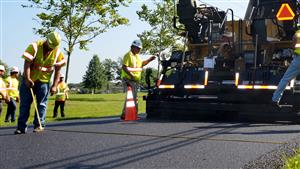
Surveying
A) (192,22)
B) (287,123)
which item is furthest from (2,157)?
(192,22)

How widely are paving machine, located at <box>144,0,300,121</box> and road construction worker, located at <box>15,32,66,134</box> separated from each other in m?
3.10

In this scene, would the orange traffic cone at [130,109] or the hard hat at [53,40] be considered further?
the orange traffic cone at [130,109]

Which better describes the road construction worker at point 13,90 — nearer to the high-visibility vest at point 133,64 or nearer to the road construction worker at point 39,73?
the high-visibility vest at point 133,64

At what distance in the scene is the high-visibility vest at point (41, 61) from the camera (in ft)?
21.8

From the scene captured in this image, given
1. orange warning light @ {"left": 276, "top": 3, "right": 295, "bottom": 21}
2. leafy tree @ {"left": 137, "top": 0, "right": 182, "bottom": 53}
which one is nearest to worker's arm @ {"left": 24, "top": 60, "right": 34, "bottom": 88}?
orange warning light @ {"left": 276, "top": 3, "right": 295, "bottom": 21}

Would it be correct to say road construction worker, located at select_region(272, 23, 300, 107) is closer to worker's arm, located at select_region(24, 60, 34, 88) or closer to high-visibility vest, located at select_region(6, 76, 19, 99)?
worker's arm, located at select_region(24, 60, 34, 88)

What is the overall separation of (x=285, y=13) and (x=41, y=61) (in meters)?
5.15

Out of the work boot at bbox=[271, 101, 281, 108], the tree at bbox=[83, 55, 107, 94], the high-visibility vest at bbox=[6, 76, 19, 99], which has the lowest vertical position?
the work boot at bbox=[271, 101, 281, 108]

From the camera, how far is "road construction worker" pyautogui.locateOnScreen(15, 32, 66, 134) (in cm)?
660

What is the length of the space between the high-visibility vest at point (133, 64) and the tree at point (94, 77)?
78853 mm

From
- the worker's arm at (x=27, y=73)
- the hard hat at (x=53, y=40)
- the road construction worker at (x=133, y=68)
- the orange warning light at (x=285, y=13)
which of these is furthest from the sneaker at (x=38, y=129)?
the orange warning light at (x=285, y=13)

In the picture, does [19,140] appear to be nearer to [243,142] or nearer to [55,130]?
[55,130]

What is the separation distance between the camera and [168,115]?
373 inches

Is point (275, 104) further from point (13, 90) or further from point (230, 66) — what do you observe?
point (13, 90)
